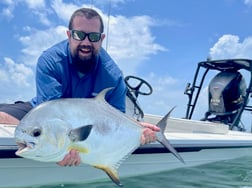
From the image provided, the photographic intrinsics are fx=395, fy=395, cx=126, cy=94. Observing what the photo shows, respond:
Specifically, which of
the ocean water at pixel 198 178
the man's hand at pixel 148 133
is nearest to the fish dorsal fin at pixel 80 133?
the man's hand at pixel 148 133

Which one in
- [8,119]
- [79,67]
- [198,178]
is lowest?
[198,178]

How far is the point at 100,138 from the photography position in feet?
6.77

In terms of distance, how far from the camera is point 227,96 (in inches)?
286

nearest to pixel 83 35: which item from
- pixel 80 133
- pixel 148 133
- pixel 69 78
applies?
pixel 69 78

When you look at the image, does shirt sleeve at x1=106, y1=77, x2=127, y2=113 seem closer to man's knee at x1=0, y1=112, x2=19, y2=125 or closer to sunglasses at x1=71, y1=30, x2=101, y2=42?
sunglasses at x1=71, y1=30, x2=101, y2=42

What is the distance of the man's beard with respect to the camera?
3.00 m

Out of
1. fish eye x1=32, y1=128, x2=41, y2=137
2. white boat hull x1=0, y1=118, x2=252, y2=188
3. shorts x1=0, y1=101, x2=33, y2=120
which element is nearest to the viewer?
fish eye x1=32, y1=128, x2=41, y2=137

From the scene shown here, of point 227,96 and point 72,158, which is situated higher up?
point 72,158

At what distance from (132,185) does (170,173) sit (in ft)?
2.48

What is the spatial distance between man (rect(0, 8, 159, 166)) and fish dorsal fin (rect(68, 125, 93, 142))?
73 centimetres

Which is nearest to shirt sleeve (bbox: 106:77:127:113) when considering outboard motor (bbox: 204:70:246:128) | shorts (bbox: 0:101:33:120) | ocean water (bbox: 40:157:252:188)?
ocean water (bbox: 40:157:252:188)

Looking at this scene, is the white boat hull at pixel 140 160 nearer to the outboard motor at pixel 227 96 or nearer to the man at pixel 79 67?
the man at pixel 79 67

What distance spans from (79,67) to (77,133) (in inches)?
48.8

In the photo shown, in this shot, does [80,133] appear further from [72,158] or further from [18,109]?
[18,109]
